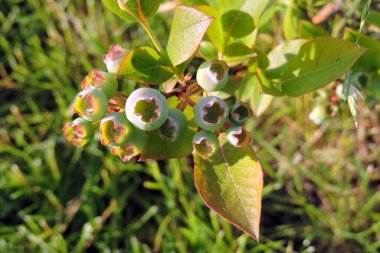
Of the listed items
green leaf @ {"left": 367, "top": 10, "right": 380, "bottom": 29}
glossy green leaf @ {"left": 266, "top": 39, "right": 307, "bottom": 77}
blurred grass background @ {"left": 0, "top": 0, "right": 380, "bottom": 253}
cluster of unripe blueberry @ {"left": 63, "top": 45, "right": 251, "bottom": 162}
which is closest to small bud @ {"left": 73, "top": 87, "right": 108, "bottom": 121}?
cluster of unripe blueberry @ {"left": 63, "top": 45, "right": 251, "bottom": 162}

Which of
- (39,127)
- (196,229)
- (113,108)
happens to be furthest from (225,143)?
(39,127)

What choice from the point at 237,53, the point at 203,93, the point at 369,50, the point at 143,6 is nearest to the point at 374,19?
the point at 369,50

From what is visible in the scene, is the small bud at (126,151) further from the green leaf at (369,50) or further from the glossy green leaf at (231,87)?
the green leaf at (369,50)

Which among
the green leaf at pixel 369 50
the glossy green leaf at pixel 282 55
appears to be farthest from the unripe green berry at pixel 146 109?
the green leaf at pixel 369 50

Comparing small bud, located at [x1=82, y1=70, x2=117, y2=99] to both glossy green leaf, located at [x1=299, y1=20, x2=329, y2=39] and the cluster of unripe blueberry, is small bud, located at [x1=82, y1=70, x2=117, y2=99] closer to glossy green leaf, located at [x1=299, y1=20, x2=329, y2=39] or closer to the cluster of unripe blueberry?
the cluster of unripe blueberry

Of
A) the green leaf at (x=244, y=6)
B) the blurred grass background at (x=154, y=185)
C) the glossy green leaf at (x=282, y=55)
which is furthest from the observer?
the blurred grass background at (x=154, y=185)
